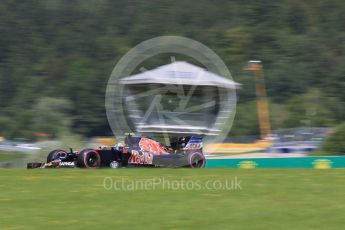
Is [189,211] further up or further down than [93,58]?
further down

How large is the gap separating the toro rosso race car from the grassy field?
7.59 ft

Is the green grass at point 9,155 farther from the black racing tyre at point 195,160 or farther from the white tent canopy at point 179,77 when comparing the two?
the black racing tyre at point 195,160

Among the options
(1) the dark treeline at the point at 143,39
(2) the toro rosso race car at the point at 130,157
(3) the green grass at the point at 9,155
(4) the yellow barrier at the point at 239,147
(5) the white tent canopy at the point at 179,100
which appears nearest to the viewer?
(2) the toro rosso race car at the point at 130,157

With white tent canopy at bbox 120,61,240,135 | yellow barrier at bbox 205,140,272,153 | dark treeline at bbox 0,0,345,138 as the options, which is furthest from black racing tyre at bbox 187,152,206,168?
dark treeline at bbox 0,0,345,138

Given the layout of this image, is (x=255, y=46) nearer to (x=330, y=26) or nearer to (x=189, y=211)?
(x=330, y=26)

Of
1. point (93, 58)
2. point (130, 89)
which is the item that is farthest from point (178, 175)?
point (93, 58)

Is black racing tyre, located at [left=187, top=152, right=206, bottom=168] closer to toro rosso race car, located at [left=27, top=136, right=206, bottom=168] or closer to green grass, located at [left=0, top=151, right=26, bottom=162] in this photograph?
toro rosso race car, located at [left=27, top=136, right=206, bottom=168]

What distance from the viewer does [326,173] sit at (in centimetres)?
1512

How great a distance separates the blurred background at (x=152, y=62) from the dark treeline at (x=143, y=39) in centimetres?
13

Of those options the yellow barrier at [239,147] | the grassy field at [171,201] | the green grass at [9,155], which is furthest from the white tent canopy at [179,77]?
the green grass at [9,155]

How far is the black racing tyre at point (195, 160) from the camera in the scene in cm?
1777

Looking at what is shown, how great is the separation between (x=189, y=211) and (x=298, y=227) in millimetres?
1718

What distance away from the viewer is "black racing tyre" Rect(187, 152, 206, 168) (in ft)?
58.3

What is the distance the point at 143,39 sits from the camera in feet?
300
